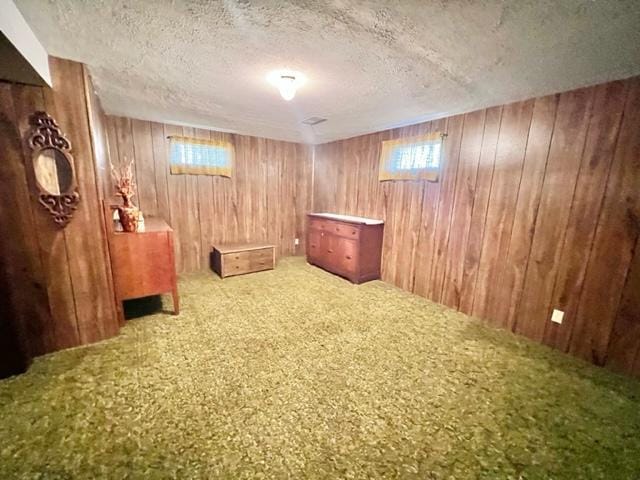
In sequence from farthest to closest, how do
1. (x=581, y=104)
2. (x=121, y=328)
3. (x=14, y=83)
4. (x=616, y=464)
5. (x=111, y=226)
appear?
(x=121, y=328), (x=111, y=226), (x=581, y=104), (x=14, y=83), (x=616, y=464)

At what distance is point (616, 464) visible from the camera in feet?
4.12

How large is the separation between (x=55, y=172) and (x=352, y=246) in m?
2.99

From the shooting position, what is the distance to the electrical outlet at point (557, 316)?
7.14ft

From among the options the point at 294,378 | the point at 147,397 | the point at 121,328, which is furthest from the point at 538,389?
the point at 121,328

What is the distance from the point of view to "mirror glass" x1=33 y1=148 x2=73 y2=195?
1.87 m

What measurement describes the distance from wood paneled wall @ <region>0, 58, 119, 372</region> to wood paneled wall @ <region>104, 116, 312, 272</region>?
51.0 inches

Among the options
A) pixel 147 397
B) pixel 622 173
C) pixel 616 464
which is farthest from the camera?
pixel 622 173

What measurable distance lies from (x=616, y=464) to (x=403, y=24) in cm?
242

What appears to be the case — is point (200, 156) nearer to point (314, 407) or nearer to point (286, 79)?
point (286, 79)

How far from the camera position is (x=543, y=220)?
7.32ft

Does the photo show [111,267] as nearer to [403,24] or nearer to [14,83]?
[14,83]

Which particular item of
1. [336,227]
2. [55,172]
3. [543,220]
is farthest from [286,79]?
[543,220]

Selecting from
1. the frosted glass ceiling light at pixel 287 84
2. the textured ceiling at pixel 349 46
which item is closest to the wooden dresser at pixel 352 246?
the textured ceiling at pixel 349 46

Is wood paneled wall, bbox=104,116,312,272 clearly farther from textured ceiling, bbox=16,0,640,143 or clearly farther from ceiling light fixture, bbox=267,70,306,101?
ceiling light fixture, bbox=267,70,306,101
